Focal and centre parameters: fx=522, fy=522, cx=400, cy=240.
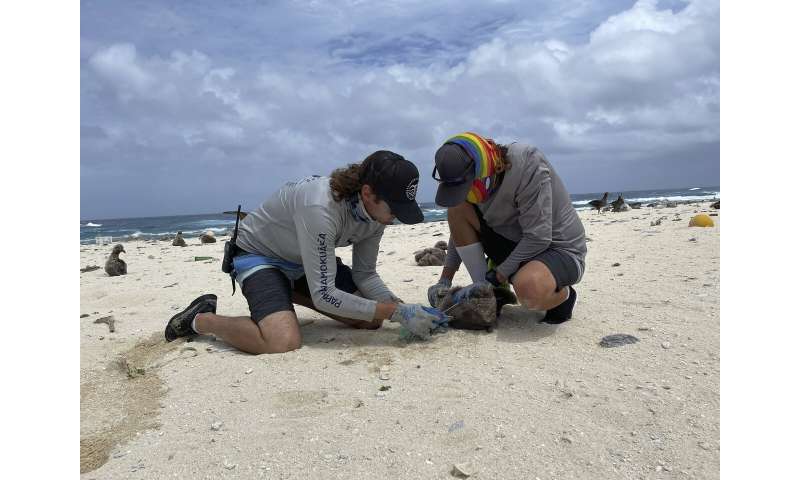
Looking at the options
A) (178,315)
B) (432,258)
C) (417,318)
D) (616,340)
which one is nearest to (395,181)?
(417,318)

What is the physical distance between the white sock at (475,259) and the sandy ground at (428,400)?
0.40 metres

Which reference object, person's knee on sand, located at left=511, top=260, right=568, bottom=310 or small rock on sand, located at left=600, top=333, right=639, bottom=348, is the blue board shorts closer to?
person's knee on sand, located at left=511, top=260, right=568, bottom=310

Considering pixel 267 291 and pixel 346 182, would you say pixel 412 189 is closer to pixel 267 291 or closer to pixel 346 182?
pixel 346 182

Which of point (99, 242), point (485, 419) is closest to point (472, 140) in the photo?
point (485, 419)

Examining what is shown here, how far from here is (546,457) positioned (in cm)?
182

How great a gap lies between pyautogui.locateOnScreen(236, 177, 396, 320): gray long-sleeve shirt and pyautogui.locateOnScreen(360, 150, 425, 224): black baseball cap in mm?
219

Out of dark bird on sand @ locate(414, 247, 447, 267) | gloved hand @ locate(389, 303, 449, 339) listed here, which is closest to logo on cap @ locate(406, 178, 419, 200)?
gloved hand @ locate(389, 303, 449, 339)

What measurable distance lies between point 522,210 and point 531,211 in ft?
0.20

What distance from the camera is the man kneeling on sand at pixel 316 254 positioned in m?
2.99

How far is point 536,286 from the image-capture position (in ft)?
10.1

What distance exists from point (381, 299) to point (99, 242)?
51.2 ft

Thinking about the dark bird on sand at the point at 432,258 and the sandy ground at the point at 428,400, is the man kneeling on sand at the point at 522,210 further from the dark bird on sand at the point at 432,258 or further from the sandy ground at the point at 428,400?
the dark bird on sand at the point at 432,258

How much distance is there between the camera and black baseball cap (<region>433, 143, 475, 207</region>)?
9.55ft
